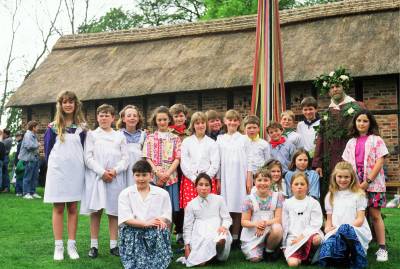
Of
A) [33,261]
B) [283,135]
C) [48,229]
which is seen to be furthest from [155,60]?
[33,261]

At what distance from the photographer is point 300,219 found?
5875mm

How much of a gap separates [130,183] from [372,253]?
110 inches

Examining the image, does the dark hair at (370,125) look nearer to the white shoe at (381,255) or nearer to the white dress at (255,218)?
the white dress at (255,218)

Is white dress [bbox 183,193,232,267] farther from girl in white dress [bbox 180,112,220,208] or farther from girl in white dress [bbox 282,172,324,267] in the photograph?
girl in white dress [bbox 282,172,324,267]

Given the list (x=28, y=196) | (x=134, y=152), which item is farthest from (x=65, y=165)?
(x=28, y=196)

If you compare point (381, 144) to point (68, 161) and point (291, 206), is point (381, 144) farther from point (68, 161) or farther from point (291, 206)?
point (68, 161)

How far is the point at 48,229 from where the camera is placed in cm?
852

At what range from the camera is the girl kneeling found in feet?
17.7

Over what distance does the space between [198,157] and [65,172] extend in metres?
1.45

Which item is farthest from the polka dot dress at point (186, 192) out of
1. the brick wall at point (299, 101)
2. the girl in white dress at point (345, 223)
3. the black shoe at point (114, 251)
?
the brick wall at point (299, 101)

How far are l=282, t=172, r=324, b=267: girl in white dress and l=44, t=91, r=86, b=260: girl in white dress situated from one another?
7.22 feet

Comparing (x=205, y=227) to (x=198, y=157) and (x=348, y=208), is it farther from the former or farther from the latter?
(x=348, y=208)

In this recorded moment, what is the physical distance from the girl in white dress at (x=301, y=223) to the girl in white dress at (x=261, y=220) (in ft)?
0.36

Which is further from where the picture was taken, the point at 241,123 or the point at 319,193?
the point at 241,123
